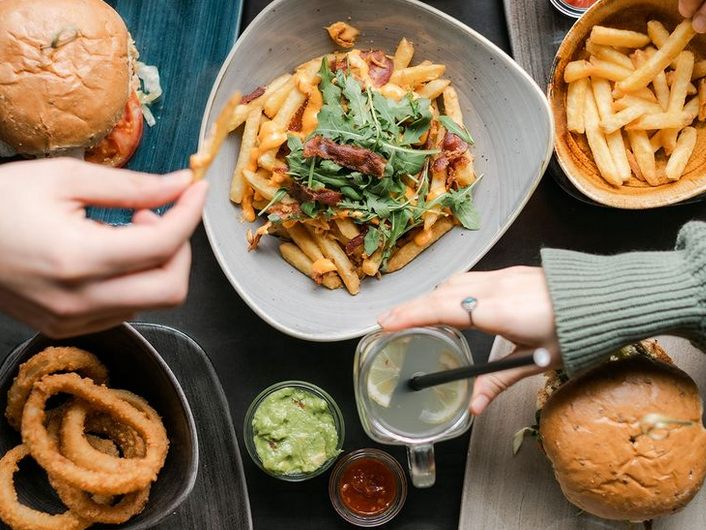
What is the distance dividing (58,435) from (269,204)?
78cm

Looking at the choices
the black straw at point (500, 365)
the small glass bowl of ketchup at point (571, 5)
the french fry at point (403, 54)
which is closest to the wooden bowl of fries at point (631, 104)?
the small glass bowl of ketchup at point (571, 5)

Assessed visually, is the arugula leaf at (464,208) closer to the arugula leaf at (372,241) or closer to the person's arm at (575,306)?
the arugula leaf at (372,241)

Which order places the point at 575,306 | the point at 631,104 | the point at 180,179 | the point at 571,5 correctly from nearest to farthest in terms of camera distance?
the point at 180,179, the point at 575,306, the point at 631,104, the point at 571,5

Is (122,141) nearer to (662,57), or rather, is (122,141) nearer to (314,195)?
(314,195)

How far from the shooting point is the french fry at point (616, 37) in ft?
6.90

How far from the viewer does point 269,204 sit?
6.79 feet

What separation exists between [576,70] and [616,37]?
0.14m

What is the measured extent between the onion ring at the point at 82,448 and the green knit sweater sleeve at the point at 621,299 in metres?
1.02

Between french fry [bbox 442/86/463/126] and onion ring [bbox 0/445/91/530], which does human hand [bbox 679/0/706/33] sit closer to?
french fry [bbox 442/86/463/126]

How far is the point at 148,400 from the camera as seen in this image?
2.01 metres

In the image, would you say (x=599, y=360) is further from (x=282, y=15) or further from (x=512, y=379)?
(x=282, y=15)

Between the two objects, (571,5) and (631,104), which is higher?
(571,5)

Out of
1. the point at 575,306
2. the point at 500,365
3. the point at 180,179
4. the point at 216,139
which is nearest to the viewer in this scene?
the point at 216,139

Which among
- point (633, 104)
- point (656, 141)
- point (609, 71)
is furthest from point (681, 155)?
point (609, 71)
